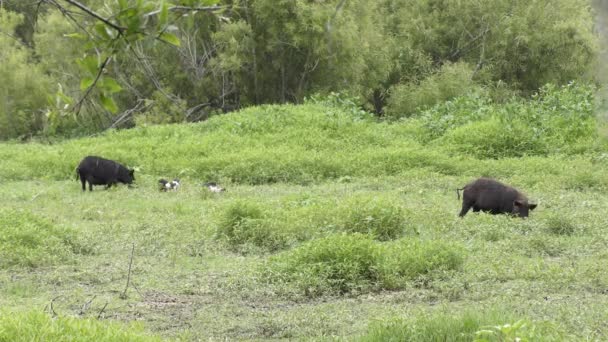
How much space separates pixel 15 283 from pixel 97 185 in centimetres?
800

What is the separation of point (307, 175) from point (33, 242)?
672cm

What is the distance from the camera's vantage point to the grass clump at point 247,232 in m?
9.27

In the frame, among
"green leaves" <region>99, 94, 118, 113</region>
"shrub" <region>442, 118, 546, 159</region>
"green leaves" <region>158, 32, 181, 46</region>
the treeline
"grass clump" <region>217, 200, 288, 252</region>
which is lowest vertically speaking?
the treeline

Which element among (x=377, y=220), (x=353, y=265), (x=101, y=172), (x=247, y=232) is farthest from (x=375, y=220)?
(x=101, y=172)

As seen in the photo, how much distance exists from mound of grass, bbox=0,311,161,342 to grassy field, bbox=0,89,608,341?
0.01 metres

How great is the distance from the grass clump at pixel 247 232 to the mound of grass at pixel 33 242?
1.49 metres

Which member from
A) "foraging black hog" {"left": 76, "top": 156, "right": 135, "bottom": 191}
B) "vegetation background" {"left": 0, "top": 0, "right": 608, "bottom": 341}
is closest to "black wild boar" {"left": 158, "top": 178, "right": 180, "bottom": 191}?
"vegetation background" {"left": 0, "top": 0, "right": 608, "bottom": 341}

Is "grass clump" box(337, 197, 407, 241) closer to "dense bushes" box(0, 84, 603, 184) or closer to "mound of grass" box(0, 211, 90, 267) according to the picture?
"mound of grass" box(0, 211, 90, 267)

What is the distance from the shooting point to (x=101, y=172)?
14680mm

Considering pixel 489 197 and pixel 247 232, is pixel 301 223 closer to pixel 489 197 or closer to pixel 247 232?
pixel 247 232

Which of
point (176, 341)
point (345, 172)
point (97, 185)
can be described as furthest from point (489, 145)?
point (176, 341)

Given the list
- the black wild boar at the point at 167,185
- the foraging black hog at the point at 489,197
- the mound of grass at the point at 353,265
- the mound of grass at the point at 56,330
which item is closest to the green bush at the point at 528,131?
the foraging black hog at the point at 489,197

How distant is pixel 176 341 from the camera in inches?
214

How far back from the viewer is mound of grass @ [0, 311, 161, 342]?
15.8 ft
